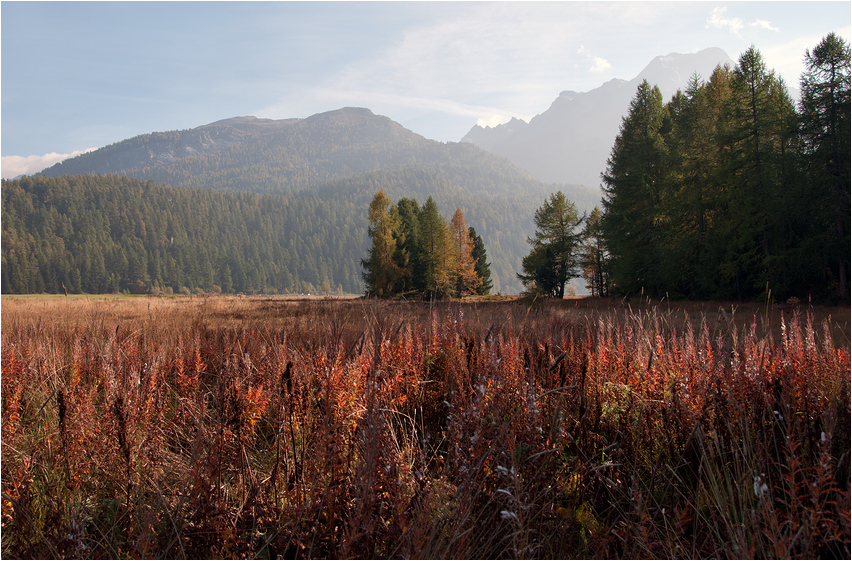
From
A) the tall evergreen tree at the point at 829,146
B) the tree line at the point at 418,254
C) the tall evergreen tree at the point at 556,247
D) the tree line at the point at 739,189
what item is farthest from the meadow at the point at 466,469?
the tall evergreen tree at the point at 556,247

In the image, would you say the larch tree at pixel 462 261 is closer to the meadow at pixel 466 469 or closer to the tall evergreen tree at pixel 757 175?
the tall evergreen tree at pixel 757 175

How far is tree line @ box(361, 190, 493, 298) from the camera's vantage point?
142ft

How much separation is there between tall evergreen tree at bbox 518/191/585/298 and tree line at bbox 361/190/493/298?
26.5ft

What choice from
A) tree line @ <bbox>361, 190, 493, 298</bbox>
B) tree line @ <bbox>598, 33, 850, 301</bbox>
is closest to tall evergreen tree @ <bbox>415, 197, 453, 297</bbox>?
tree line @ <bbox>361, 190, 493, 298</bbox>

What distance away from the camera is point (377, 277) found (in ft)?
148

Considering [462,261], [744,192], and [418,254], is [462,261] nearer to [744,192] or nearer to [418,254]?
[418,254]

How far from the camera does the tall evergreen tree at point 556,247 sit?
4044 centimetres

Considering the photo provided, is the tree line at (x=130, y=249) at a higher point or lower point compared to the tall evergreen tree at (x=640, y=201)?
higher

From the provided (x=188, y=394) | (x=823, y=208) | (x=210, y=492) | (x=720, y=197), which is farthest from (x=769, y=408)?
(x=720, y=197)

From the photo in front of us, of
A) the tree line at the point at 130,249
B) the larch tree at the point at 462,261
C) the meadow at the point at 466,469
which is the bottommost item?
the meadow at the point at 466,469

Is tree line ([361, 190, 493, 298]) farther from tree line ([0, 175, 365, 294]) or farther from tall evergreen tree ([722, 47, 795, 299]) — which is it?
Result: tree line ([0, 175, 365, 294])

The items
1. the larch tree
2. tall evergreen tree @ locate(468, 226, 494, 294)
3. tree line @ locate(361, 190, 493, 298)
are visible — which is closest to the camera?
tree line @ locate(361, 190, 493, 298)

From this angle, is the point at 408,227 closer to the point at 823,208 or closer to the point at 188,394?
the point at 823,208

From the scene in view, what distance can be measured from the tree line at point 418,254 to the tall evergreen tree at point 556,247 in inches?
318
